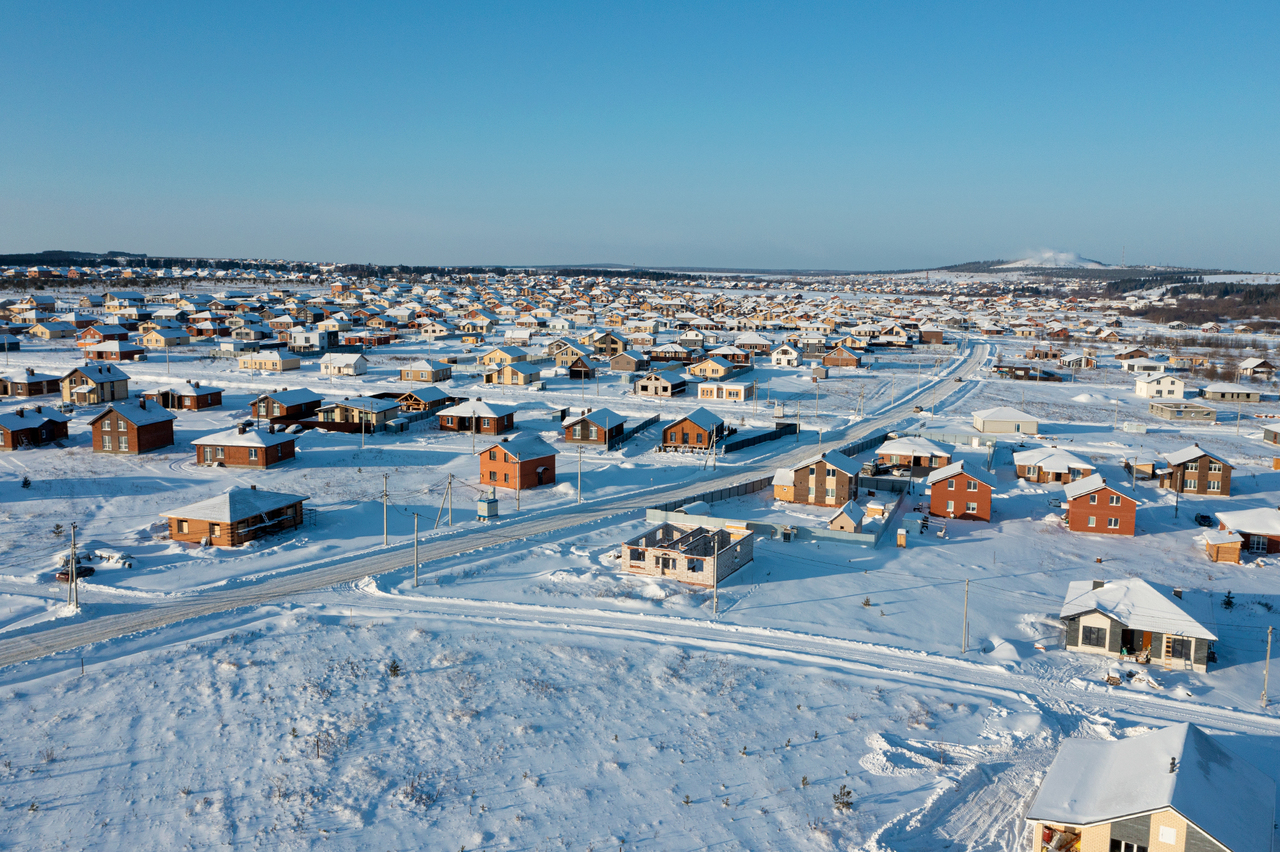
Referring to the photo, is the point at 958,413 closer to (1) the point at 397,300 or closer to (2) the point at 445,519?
(2) the point at 445,519

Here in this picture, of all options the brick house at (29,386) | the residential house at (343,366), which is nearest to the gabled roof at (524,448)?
the residential house at (343,366)

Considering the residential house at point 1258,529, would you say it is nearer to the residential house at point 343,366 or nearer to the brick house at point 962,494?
the brick house at point 962,494

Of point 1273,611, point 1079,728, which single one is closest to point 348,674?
point 1079,728

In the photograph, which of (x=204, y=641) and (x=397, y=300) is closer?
(x=204, y=641)

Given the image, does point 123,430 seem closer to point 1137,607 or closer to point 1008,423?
point 1137,607

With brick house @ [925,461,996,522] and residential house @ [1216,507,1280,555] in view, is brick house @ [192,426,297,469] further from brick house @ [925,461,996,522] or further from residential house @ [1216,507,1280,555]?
residential house @ [1216,507,1280,555]

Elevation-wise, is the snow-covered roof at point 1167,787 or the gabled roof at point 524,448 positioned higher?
the gabled roof at point 524,448
